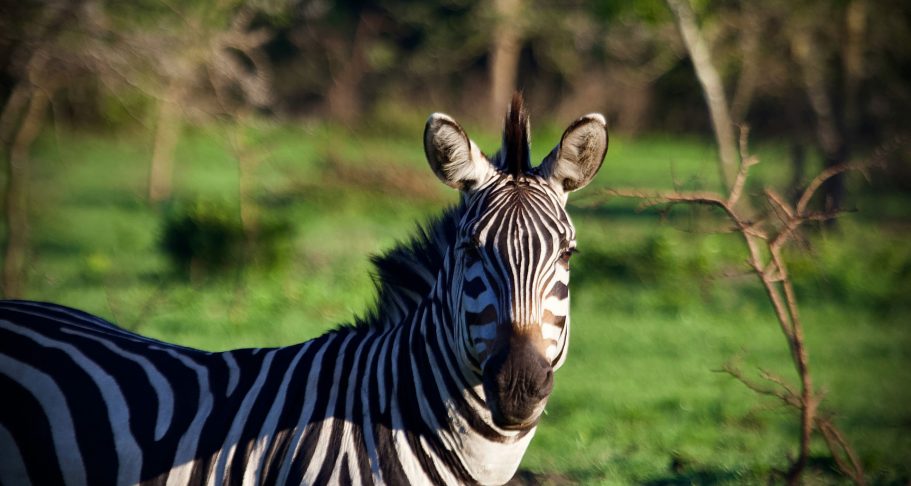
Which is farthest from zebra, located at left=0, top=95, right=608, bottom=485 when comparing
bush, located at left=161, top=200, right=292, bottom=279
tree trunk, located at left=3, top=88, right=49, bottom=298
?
bush, located at left=161, top=200, right=292, bottom=279

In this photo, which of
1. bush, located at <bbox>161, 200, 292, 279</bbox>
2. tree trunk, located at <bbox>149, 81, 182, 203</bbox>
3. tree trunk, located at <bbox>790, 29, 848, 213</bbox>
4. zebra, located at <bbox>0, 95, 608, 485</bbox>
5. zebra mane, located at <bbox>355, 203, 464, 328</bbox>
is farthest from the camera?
tree trunk, located at <bbox>149, 81, 182, 203</bbox>

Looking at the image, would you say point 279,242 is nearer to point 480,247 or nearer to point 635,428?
point 635,428

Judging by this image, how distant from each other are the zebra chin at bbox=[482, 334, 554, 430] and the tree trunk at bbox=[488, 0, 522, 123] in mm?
24296

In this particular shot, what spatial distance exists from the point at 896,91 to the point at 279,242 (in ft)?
42.6

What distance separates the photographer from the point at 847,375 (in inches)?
318

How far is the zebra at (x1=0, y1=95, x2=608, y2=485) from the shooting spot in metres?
2.75

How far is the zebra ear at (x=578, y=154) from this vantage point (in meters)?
2.90

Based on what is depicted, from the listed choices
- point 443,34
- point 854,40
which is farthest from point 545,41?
point 854,40

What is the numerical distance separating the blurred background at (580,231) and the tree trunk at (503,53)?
394 cm

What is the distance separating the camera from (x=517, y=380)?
2.51m

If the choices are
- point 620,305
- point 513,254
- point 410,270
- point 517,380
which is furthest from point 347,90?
point 517,380

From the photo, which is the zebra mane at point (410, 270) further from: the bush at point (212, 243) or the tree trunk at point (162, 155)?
the tree trunk at point (162, 155)

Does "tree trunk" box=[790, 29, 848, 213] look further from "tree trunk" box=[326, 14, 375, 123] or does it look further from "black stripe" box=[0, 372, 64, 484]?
"tree trunk" box=[326, 14, 375, 123]

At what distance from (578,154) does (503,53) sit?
2810cm
